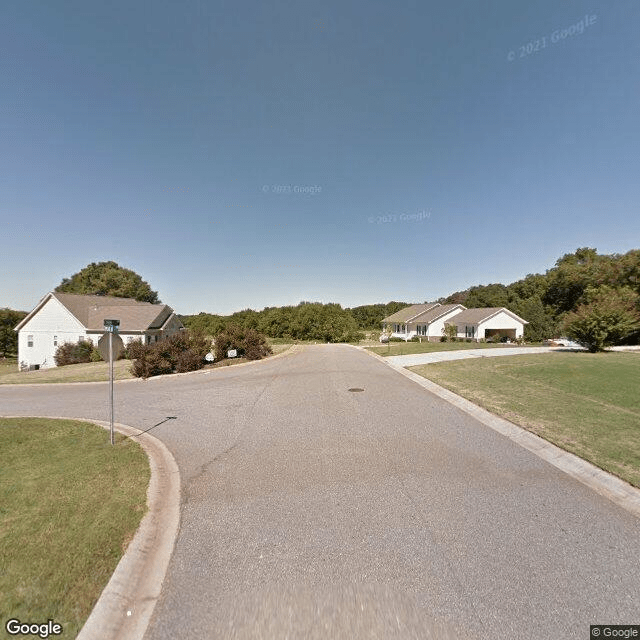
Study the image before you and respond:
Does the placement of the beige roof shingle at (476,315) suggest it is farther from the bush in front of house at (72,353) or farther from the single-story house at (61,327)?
the bush in front of house at (72,353)

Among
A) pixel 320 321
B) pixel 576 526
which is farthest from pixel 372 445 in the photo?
pixel 320 321

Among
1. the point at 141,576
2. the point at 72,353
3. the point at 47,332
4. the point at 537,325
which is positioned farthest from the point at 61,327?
the point at 537,325

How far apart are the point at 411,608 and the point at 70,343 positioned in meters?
32.8

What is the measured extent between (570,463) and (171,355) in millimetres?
15936

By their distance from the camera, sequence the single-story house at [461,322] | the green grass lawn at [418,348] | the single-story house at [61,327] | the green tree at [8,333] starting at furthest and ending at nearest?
the single-story house at [461,322] → the green tree at [8,333] → the single-story house at [61,327] → the green grass lawn at [418,348]

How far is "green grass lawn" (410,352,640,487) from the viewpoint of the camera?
17.0ft

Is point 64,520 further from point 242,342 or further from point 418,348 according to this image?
point 418,348

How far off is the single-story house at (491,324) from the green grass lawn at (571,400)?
23.7 metres

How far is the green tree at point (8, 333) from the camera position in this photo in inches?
1401

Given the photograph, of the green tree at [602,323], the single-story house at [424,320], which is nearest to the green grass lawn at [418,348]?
the green tree at [602,323]

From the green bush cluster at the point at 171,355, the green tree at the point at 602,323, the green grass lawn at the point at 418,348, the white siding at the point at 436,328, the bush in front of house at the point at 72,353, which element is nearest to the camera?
the green bush cluster at the point at 171,355

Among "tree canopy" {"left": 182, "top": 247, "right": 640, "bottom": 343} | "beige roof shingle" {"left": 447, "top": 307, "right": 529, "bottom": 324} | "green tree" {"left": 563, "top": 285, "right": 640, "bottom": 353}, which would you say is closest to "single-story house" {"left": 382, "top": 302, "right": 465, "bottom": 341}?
"beige roof shingle" {"left": 447, "top": 307, "right": 529, "bottom": 324}

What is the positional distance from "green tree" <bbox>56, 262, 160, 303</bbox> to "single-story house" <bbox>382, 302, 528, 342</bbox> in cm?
4865

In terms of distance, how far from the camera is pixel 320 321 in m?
48.4
